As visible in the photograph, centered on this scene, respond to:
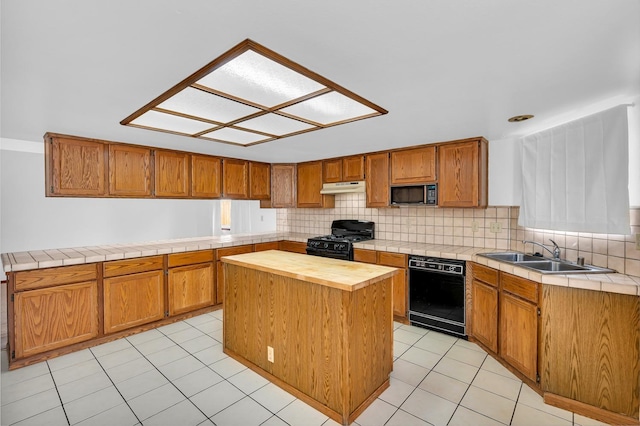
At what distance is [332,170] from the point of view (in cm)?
463

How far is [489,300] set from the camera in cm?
282

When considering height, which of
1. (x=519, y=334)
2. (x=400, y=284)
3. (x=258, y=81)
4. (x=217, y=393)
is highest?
(x=258, y=81)

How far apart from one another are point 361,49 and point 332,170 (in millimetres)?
3173

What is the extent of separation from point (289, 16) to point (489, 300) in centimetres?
291

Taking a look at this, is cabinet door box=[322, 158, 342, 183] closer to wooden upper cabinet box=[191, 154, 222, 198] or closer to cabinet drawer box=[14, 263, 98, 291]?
wooden upper cabinet box=[191, 154, 222, 198]

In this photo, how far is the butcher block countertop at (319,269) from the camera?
1978 millimetres

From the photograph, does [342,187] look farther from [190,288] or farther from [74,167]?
[74,167]

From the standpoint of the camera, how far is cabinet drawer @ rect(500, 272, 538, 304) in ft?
7.50

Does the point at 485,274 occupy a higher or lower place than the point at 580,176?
lower

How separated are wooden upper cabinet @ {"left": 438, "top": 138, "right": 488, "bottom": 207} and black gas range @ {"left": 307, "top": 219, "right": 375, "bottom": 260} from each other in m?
1.27

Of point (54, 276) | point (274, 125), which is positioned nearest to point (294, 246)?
point (274, 125)

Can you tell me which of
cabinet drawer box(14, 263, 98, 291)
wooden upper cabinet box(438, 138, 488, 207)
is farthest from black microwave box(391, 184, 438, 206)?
cabinet drawer box(14, 263, 98, 291)

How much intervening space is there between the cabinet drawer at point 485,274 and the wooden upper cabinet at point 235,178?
3.45 metres

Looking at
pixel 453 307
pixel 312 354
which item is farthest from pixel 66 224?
pixel 453 307
